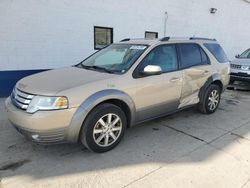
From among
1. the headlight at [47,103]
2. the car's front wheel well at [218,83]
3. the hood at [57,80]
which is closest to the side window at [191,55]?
the car's front wheel well at [218,83]

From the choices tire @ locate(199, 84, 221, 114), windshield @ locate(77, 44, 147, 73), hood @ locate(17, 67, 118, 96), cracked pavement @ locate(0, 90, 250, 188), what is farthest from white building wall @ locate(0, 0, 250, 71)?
tire @ locate(199, 84, 221, 114)

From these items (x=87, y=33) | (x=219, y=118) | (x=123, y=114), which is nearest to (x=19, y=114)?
(x=123, y=114)

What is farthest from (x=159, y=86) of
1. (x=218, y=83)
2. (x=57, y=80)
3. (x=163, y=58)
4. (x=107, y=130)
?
(x=218, y=83)

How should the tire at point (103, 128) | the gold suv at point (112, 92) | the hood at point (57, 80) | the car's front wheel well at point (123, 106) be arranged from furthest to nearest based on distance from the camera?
the car's front wheel well at point (123, 106), the tire at point (103, 128), the hood at point (57, 80), the gold suv at point (112, 92)

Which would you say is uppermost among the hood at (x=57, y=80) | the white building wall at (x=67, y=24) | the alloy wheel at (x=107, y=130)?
the white building wall at (x=67, y=24)

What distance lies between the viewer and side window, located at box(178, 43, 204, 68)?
4387mm

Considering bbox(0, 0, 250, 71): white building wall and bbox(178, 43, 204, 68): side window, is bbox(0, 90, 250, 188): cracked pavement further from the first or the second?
bbox(0, 0, 250, 71): white building wall

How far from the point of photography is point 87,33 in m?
7.39

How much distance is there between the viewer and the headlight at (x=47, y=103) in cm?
289

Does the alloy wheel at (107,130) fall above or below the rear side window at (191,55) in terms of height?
below

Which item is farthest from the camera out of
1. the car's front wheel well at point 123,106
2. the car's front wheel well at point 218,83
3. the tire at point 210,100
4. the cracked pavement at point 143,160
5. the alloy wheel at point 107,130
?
the car's front wheel well at point 218,83

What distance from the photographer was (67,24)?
689cm

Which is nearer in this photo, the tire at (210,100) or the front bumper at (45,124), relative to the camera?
the front bumper at (45,124)

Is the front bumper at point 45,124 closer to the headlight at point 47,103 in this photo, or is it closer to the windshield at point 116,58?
the headlight at point 47,103
